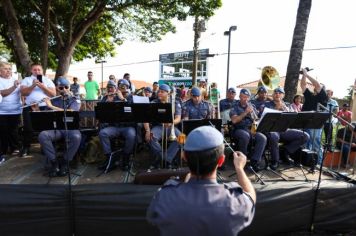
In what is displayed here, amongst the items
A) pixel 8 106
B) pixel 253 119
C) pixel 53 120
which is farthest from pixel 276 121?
pixel 8 106

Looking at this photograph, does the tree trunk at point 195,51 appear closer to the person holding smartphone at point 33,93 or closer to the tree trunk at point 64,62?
the tree trunk at point 64,62

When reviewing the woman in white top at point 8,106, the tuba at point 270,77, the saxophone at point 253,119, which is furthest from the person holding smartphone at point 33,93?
the tuba at point 270,77

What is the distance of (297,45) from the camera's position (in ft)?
29.5

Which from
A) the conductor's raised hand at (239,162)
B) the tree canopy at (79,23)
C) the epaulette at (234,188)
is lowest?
the epaulette at (234,188)

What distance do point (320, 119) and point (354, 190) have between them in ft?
4.52

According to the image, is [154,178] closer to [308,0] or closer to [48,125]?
[48,125]

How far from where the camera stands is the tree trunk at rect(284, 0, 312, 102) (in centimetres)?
896

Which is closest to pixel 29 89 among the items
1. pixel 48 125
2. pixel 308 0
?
pixel 48 125

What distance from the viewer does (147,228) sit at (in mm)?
4832

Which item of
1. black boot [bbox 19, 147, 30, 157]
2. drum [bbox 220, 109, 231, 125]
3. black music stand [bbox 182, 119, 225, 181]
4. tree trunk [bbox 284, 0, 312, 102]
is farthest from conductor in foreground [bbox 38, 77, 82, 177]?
tree trunk [bbox 284, 0, 312, 102]

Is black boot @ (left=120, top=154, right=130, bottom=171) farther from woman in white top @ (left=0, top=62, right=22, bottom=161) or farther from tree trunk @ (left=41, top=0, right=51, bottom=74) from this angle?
tree trunk @ (left=41, top=0, right=51, bottom=74)

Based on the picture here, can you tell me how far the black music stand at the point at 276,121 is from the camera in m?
5.93

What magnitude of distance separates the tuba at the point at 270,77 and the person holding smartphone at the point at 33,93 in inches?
204

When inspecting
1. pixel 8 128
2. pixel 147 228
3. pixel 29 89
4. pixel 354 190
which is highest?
pixel 29 89
